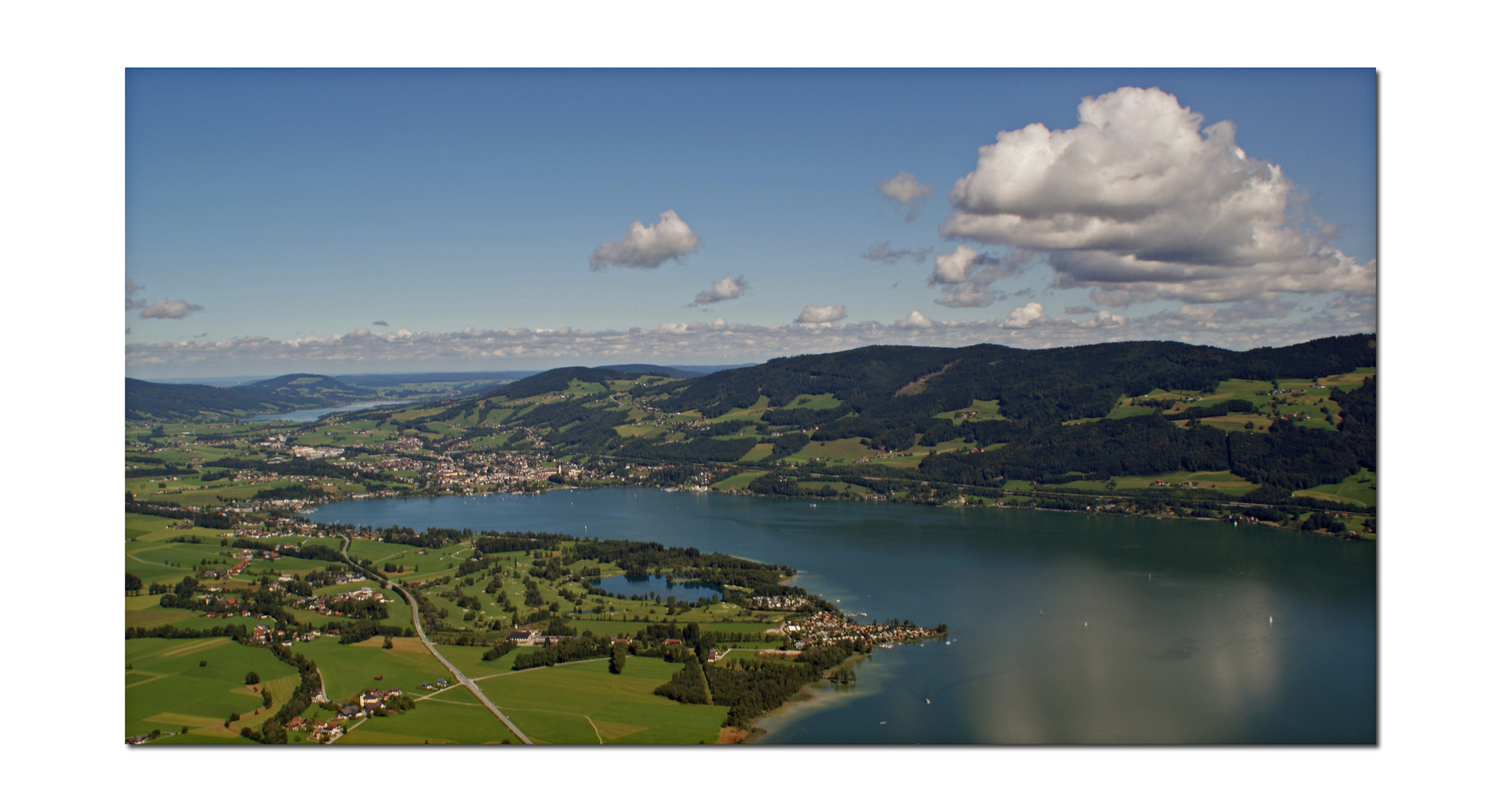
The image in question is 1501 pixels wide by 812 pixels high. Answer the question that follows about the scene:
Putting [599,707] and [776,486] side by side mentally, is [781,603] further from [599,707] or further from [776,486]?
[776,486]

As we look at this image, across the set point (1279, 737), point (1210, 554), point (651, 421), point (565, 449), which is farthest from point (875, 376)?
point (1279, 737)

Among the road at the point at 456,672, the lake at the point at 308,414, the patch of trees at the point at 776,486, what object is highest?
the lake at the point at 308,414

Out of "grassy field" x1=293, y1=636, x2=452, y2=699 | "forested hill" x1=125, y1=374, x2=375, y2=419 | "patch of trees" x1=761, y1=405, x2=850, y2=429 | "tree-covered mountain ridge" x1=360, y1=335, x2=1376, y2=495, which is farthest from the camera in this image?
"forested hill" x1=125, y1=374, x2=375, y2=419

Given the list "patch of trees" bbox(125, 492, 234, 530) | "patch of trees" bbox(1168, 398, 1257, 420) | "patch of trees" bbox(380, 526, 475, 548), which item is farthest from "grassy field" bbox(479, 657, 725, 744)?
"patch of trees" bbox(1168, 398, 1257, 420)

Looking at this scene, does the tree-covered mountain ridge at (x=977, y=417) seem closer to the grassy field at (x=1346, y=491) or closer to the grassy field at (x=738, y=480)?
the grassy field at (x=1346, y=491)

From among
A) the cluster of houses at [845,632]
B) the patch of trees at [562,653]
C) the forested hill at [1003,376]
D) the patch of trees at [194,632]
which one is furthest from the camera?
the forested hill at [1003,376]

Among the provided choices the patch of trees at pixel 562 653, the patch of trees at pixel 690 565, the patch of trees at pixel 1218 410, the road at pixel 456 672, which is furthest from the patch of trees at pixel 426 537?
the patch of trees at pixel 1218 410

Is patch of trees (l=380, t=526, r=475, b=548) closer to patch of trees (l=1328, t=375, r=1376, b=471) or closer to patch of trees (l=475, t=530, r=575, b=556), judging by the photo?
patch of trees (l=475, t=530, r=575, b=556)
